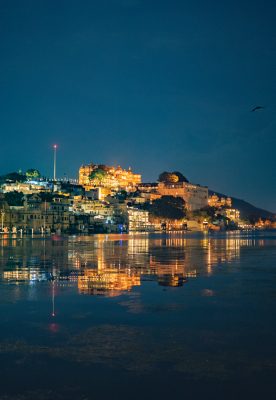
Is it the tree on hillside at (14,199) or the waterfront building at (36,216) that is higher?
the tree on hillside at (14,199)

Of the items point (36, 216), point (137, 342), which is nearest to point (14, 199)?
point (36, 216)

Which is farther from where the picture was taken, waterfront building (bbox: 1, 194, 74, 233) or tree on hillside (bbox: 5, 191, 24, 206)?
tree on hillside (bbox: 5, 191, 24, 206)

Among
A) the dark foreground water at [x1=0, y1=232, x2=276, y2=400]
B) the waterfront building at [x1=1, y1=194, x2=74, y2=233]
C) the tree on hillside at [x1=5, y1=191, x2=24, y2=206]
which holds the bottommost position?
the dark foreground water at [x1=0, y1=232, x2=276, y2=400]

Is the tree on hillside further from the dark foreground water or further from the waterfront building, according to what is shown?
the dark foreground water

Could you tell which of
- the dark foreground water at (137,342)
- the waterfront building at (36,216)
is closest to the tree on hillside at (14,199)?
the waterfront building at (36,216)

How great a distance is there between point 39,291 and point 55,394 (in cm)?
1069

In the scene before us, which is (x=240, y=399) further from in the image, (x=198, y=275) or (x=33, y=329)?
(x=198, y=275)

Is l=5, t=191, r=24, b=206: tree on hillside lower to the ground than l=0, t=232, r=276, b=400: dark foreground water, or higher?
higher

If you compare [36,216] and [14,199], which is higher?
[14,199]

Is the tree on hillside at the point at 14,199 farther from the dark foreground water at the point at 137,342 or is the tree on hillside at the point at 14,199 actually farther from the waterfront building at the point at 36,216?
the dark foreground water at the point at 137,342

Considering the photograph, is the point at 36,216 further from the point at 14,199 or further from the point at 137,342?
the point at 137,342

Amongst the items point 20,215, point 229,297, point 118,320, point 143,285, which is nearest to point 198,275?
point 143,285

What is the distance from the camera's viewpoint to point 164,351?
9.02 m

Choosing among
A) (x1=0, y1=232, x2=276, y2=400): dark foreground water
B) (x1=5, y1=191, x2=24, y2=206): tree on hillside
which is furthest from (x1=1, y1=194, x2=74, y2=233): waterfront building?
(x1=0, y1=232, x2=276, y2=400): dark foreground water
